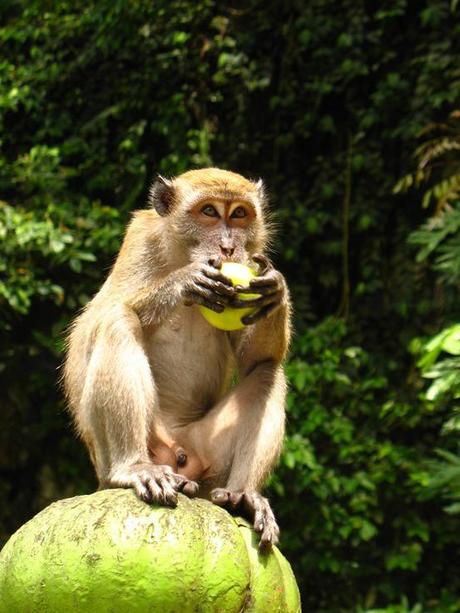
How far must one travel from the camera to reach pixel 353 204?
11086 millimetres

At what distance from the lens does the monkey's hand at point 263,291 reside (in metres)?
4.74

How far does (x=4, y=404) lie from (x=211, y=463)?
22.4 ft

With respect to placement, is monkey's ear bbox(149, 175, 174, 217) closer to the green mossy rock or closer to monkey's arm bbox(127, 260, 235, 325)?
monkey's arm bbox(127, 260, 235, 325)

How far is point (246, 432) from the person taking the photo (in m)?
5.11

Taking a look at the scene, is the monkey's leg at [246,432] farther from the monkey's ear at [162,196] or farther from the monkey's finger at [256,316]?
the monkey's ear at [162,196]

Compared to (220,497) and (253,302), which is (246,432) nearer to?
(220,497)

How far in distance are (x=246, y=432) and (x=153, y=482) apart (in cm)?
99

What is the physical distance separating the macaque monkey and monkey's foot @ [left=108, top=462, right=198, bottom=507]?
1cm

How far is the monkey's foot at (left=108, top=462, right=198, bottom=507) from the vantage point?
4039 millimetres

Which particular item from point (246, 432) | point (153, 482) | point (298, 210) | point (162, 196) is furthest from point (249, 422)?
point (298, 210)

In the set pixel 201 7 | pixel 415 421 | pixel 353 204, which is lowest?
pixel 415 421

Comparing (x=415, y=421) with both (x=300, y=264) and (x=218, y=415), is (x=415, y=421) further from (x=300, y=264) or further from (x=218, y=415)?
(x=218, y=415)

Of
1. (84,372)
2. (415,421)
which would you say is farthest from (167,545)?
(415,421)

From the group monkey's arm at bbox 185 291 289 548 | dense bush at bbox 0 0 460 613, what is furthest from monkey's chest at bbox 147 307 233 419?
dense bush at bbox 0 0 460 613
